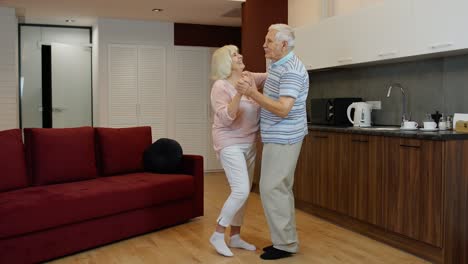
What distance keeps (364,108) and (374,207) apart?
1116 millimetres

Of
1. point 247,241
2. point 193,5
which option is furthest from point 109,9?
point 247,241

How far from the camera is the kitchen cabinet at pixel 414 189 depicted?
10.2 ft

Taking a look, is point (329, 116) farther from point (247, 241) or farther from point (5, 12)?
point (5, 12)

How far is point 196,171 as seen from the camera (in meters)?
4.41

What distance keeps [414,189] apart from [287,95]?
1.16 meters

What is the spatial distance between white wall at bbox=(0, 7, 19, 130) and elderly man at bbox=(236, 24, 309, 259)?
4893mm

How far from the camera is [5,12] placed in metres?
6.68

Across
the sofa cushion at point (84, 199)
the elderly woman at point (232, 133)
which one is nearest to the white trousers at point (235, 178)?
the elderly woman at point (232, 133)

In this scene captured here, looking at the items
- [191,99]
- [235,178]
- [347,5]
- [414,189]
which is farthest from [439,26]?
[191,99]

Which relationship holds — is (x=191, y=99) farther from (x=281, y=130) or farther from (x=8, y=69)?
(x=281, y=130)

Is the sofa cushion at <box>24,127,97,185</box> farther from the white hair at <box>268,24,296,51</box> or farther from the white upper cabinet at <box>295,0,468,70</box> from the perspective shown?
the white upper cabinet at <box>295,0,468,70</box>

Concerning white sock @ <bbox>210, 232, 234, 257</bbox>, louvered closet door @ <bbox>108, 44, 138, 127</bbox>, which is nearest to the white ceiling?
louvered closet door @ <bbox>108, 44, 138, 127</bbox>

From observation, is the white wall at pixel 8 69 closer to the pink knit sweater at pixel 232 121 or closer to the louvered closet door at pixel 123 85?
the louvered closet door at pixel 123 85

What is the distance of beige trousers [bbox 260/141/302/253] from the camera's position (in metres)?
3.08
